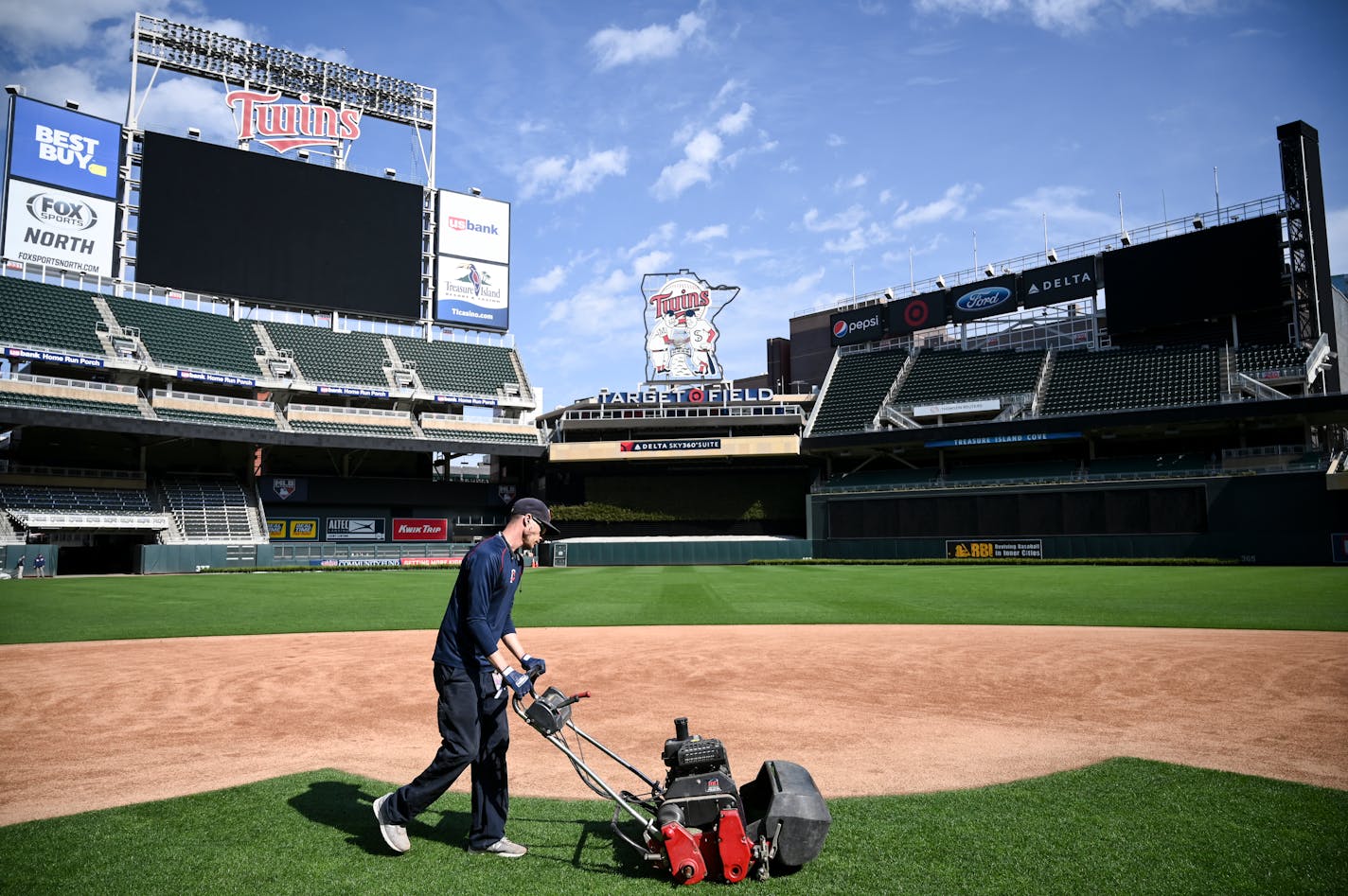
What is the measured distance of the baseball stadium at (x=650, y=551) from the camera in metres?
5.61

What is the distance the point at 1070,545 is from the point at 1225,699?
3517cm

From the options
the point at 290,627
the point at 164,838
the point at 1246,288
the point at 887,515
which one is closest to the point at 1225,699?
the point at 164,838

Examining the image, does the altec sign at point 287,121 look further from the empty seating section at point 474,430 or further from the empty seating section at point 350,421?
the empty seating section at point 474,430

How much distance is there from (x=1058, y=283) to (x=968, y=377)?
8.27 meters

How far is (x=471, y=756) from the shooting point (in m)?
5.54

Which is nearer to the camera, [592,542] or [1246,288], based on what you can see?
[1246,288]

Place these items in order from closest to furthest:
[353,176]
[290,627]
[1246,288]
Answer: [290,627]
[1246,288]
[353,176]

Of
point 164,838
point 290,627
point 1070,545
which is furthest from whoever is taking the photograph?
point 1070,545

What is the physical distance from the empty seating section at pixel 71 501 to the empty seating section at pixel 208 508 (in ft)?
5.08

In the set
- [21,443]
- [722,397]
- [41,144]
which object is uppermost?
[41,144]

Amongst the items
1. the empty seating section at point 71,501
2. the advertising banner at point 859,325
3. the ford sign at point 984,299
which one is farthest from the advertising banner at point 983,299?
the empty seating section at point 71,501

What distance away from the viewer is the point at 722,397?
5912 cm

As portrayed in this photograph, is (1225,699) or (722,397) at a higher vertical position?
(722,397)

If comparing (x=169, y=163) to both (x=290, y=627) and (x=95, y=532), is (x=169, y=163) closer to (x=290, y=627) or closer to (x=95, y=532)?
(x=95, y=532)
